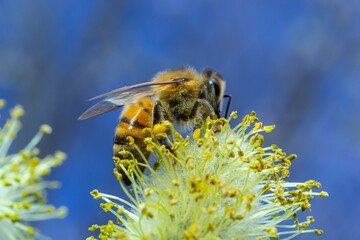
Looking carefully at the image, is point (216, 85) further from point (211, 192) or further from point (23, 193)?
point (23, 193)

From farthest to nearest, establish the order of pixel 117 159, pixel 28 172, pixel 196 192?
pixel 28 172, pixel 117 159, pixel 196 192

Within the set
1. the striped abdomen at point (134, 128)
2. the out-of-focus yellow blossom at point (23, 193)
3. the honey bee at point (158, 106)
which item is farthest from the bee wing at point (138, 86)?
the out-of-focus yellow blossom at point (23, 193)

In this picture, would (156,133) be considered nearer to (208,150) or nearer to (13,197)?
(208,150)

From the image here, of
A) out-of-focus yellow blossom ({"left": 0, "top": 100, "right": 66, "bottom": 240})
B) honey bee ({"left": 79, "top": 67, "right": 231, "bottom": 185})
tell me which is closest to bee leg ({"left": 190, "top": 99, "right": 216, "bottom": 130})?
honey bee ({"left": 79, "top": 67, "right": 231, "bottom": 185})

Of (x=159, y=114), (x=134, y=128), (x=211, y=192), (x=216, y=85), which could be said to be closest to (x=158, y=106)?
(x=159, y=114)

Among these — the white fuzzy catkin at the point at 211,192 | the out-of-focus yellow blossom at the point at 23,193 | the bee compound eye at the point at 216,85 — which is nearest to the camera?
the white fuzzy catkin at the point at 211,192

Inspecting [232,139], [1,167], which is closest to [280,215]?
[232,139]

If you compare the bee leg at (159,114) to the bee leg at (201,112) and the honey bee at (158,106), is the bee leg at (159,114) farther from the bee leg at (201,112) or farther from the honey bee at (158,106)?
the bee leg at (201,112)
